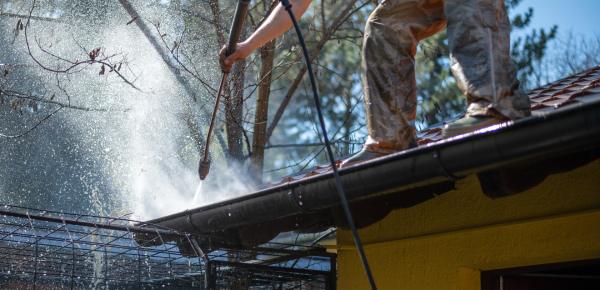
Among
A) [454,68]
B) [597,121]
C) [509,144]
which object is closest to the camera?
[597,121]

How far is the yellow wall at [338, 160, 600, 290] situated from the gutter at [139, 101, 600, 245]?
88 centimetres

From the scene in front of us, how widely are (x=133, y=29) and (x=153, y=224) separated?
653 centimetres

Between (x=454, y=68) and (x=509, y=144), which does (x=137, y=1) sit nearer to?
(x=454, y=68)

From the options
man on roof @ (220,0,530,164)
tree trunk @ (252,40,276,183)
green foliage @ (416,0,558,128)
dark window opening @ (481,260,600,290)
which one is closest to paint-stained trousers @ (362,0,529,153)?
man on roof @ (220,0,530,164)

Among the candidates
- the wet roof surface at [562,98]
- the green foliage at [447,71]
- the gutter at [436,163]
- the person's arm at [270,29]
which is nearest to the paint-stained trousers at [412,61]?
the wet roof surface at [562,98]

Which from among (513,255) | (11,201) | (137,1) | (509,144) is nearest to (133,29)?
(137,1)

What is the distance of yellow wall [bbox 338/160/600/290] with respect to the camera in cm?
387

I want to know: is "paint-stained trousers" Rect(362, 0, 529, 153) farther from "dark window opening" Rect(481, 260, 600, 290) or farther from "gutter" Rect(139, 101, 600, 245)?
"dark window opening" Rect(481, 260, 600, 290)

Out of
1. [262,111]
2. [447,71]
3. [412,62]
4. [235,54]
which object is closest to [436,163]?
[412,62]

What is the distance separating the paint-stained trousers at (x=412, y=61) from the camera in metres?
3.62

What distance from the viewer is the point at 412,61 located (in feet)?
13.5

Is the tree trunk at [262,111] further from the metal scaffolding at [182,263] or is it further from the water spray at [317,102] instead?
the water spray at [317,102]

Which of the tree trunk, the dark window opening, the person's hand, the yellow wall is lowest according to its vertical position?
the dark window opening

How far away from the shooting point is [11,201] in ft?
45.5
